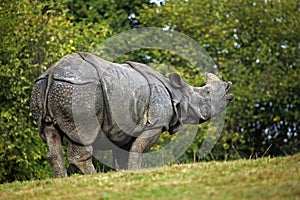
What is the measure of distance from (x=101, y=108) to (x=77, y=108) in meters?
0.53

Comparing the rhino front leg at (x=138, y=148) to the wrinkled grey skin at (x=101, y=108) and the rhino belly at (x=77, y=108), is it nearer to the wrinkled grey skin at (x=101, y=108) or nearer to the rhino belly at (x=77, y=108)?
the wrinkled grey skin at (x=101, y=108)

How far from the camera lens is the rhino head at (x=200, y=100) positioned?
15203 millimetres

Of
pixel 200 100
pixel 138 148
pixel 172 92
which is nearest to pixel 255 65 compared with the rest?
pixel 200 100

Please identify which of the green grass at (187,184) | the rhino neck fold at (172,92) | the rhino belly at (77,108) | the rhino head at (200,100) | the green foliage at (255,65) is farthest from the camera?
the green foliage at (255,65)

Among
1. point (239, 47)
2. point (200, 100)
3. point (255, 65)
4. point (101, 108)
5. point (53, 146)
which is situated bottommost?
point (255, 65)

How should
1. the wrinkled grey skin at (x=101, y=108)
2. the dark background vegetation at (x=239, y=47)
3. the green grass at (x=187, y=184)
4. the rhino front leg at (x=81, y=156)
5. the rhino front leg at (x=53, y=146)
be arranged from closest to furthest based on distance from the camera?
the green grass at (x=187, y=184)
the wrinkled grey skin at (x=101, y=108)
the rhino front leg at (x=53, y=146)
the rhino front leg at (x=81, y=156)
the dark background vegetation at (x=239, y=47)

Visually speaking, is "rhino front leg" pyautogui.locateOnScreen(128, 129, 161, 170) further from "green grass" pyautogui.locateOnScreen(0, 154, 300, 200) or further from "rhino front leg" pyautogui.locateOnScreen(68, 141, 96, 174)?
"green grass" pyautogui.locateOnScreen(0, 154, 300, 200)

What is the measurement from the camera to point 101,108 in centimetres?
1362

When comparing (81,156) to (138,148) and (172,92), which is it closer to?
(138,148)

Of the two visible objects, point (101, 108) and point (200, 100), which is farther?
point (200, 100)

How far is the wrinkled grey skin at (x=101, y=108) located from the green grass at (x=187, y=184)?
0.87m

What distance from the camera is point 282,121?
29.7 meters

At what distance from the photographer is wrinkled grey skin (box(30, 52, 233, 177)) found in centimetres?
1331

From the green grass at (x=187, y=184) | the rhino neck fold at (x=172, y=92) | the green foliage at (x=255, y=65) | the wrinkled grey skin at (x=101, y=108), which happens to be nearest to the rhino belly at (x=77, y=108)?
the wrinkled grey skin at (x=101, y=108)
